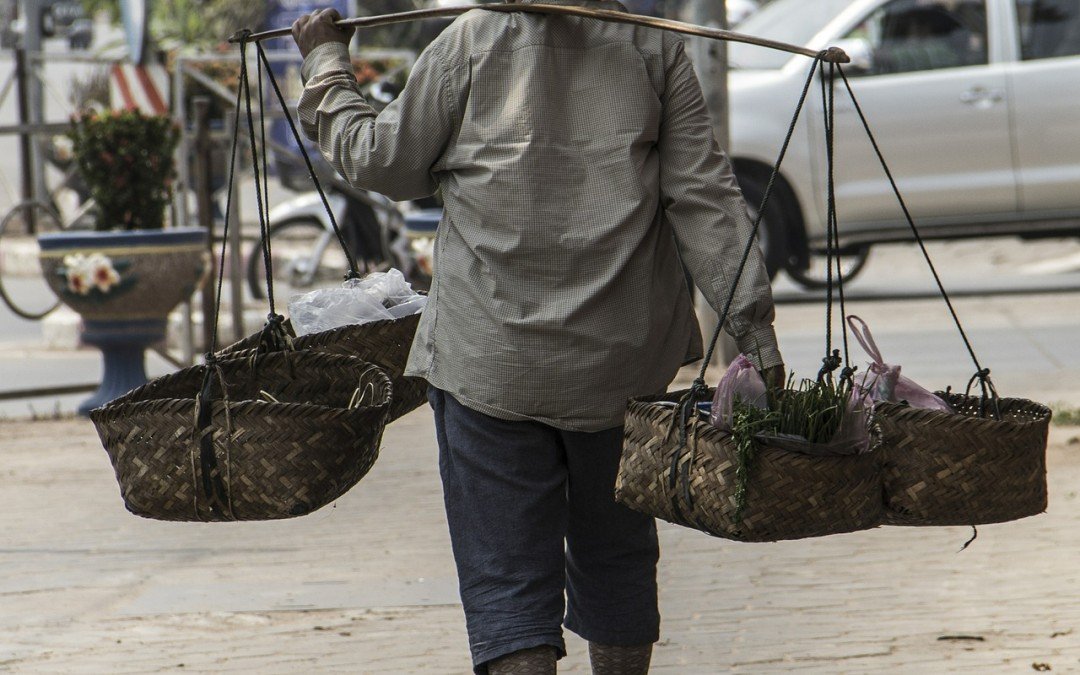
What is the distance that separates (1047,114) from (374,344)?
24.1 ft

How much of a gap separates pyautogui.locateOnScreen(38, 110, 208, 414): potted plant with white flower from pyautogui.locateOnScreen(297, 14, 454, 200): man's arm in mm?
4425

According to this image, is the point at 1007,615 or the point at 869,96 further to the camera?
the point at 869,96

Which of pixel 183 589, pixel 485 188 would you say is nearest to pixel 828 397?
pixel 485 188

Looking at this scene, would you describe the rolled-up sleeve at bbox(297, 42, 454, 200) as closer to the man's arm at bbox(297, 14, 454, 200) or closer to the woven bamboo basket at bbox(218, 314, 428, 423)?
the man's arm at bbox(297, 14, 454, 200)

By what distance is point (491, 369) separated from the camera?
2.96 meters

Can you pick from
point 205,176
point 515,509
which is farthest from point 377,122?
point 205,176

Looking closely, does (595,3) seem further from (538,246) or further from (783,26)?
(783,26)

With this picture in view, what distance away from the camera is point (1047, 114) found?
9.97m

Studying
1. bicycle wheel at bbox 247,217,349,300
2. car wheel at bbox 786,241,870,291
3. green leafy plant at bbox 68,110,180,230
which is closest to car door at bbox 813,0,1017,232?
car wheel at bbox 786,241,870,291

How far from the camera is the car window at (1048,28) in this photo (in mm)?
10102

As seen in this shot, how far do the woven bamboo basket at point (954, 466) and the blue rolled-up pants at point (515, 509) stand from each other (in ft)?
1.70

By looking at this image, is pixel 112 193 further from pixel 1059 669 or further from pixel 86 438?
pixel 1059 669

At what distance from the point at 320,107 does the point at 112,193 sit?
4.88 meters

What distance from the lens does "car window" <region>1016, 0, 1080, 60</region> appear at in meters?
10.1
